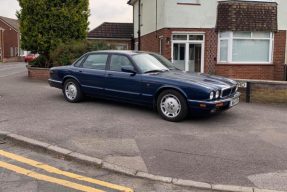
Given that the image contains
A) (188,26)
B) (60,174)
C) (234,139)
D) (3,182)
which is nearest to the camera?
(3,182)

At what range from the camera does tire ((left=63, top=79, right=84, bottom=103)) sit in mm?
9859

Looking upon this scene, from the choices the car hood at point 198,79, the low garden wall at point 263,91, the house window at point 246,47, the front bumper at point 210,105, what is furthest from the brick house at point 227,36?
the front bumper at point 210,105

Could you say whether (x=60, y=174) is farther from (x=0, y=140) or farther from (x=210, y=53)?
(x=210, y=53)

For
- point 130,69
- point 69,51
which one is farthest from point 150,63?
point 69,51

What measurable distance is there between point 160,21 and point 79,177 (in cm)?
1374

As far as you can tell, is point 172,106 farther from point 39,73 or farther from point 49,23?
point 49,23

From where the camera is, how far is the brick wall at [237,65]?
16969mm

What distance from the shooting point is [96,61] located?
31.6 feet

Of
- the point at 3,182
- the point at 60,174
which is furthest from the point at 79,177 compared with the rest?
the point at 3,182

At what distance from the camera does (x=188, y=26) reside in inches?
665

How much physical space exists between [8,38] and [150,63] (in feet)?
177

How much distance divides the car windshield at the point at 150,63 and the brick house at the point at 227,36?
7.63m

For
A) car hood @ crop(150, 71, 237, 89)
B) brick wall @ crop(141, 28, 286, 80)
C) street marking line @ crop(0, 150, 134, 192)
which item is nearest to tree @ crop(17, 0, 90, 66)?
brick wall @ crop(141, 28, 286, 80)

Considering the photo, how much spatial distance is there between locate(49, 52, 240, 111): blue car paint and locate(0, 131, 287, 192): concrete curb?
307 centimetres
